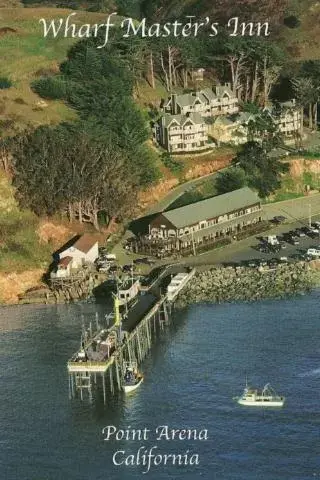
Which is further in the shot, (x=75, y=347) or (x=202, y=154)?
(x=202, y=154)

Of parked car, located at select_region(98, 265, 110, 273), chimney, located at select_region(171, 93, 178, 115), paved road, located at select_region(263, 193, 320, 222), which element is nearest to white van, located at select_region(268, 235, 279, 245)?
paved road, located at select_region(263, 193, 320, 222)

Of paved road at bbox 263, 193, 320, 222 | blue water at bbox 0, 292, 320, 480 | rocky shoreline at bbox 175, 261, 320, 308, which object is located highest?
paved road at bbox 263, 193, 320, 222

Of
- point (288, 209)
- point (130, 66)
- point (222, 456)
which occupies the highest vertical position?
point (130, 66)

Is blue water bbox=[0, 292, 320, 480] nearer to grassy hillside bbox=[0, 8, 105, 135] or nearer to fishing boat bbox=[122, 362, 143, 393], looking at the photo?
fishing boat bbox=[122, 362, 143, 393]

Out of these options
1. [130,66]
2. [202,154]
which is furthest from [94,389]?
[130,66]

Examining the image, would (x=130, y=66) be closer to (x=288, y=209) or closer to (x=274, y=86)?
(x=274, y=86)

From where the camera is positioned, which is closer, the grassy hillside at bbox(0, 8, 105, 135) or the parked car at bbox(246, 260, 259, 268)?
the parked car at bbox(246, 260, 259, 268)
